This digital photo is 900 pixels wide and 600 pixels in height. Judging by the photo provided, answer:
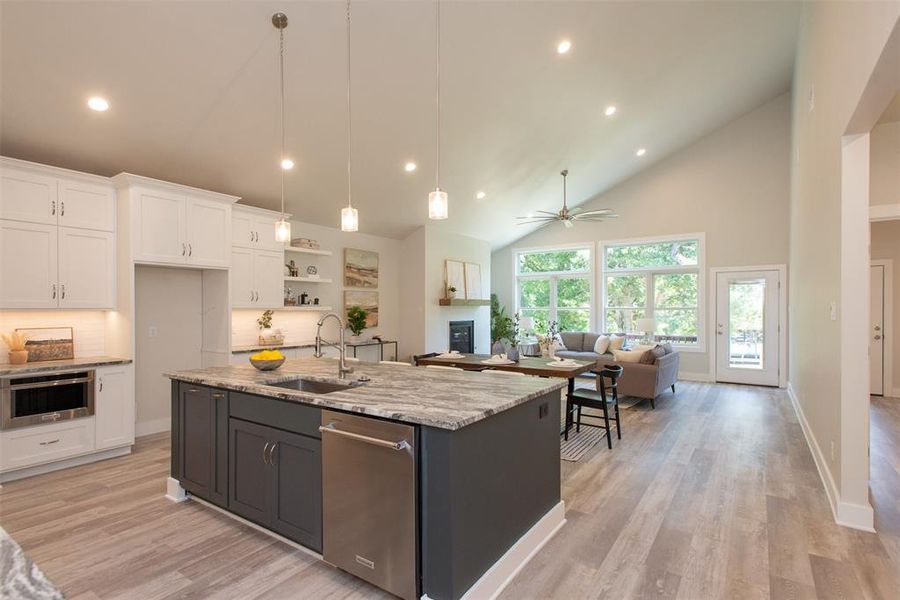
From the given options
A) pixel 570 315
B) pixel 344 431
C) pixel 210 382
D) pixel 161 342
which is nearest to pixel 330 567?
pixel 344 431

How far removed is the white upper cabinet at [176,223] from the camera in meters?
4.21

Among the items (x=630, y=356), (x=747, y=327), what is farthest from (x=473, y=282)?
(x=747, y=327)

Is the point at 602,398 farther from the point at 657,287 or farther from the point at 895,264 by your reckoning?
the point at 895,264

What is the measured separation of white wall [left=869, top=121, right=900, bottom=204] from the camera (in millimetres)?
4633

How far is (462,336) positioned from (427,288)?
149cm

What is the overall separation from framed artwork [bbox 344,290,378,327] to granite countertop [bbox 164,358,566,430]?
3.63m

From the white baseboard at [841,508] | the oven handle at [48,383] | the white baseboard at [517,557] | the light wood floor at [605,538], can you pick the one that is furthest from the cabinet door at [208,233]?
the white baseboard at [841,508]

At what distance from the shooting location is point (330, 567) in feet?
7.85

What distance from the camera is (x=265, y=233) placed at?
562 cm

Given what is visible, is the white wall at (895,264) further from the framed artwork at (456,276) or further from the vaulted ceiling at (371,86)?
the framed artwork at (456,276)

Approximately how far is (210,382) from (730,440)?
4.77 meters

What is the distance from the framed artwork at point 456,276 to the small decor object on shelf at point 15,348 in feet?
18.8

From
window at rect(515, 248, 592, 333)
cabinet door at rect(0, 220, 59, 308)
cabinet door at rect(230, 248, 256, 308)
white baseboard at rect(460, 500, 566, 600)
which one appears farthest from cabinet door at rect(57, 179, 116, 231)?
window at rect(515, 248, 592, 333)

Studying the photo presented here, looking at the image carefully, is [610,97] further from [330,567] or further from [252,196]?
[330,567]
